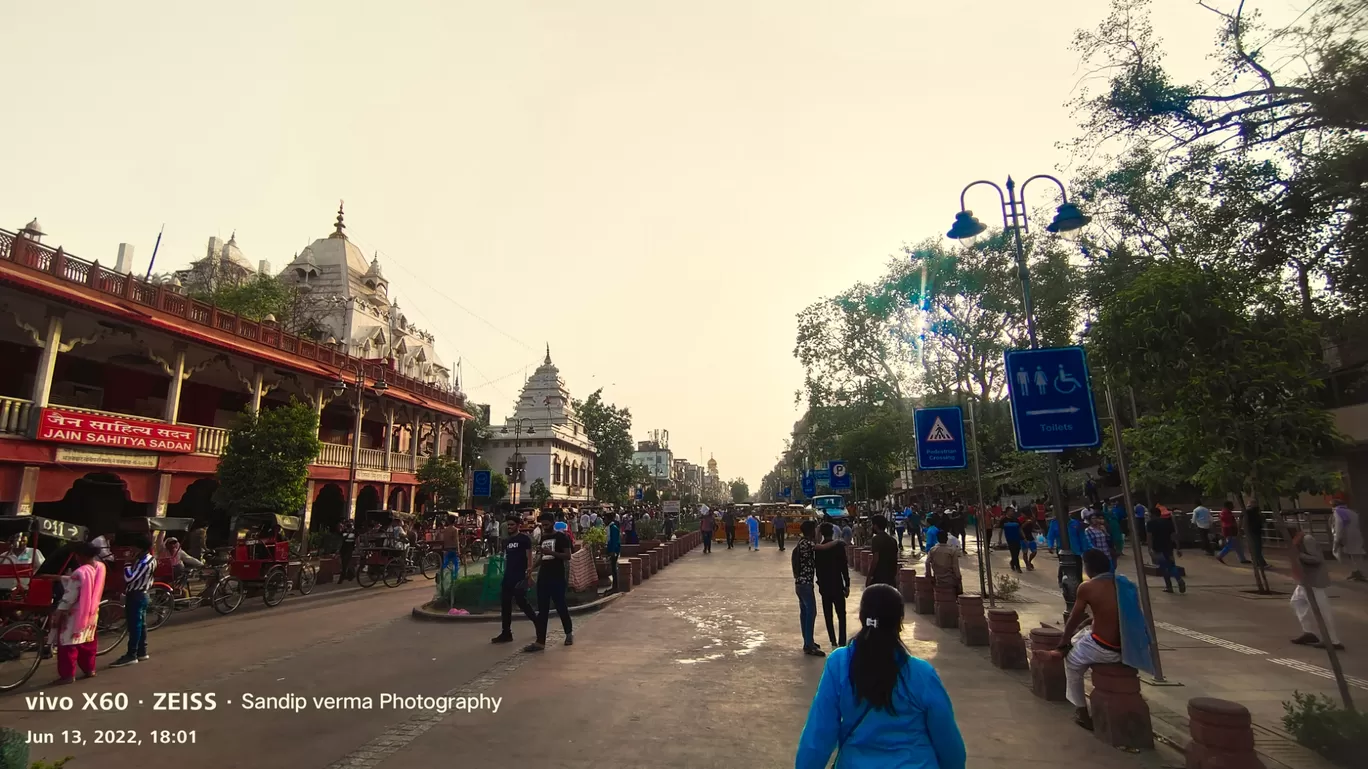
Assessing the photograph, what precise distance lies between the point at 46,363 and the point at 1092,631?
20989 mm

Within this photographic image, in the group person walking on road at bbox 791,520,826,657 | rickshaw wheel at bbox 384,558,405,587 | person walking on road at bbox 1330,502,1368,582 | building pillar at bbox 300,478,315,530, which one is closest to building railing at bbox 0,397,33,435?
building pillar at bbox 300,478,315,530

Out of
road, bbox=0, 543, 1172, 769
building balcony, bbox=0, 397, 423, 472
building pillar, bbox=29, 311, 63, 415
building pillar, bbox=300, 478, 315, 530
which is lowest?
road, bbox=0, 543, 1172, 769

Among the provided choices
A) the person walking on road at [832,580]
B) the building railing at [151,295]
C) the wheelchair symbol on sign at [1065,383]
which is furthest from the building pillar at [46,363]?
the wheelchair symbol on sign at [1065,383]

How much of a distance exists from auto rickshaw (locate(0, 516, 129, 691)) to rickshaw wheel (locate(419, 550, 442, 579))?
32.3 ft

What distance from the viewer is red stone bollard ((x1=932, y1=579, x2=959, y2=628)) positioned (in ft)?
32.5

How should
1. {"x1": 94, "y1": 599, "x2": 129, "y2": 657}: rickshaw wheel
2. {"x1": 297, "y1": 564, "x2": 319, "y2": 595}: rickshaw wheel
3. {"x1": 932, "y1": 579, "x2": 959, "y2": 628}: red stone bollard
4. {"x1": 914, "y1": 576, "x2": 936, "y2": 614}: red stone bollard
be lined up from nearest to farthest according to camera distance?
{"x1": 94, "y1": 599, "x2": 129, "y2": 657}: rickshaw wheel < {"x1": 932, "y1": 579, "x2": 959, "y2": 628}: red stone bollard < {"x1": 914, "y1": 576, "x2": 936, "y2": 614}: red stone bollard < {"x1": 297, "y1": 564, "x2": 319, "y2": 595}: rickshaw wheel

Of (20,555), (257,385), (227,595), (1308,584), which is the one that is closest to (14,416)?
(20,555)

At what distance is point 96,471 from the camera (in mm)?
16094

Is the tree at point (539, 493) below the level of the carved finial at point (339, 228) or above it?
below

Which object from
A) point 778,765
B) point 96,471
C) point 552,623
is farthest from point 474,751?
point 96,471

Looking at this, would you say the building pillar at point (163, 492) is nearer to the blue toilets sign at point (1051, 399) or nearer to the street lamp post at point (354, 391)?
the street lamp post at point (354, 391)

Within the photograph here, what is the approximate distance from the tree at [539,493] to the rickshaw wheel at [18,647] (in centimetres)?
4220

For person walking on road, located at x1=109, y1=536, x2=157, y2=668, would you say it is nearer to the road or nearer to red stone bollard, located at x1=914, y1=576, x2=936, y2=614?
the road

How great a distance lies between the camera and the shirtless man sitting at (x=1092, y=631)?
17.3 feet
